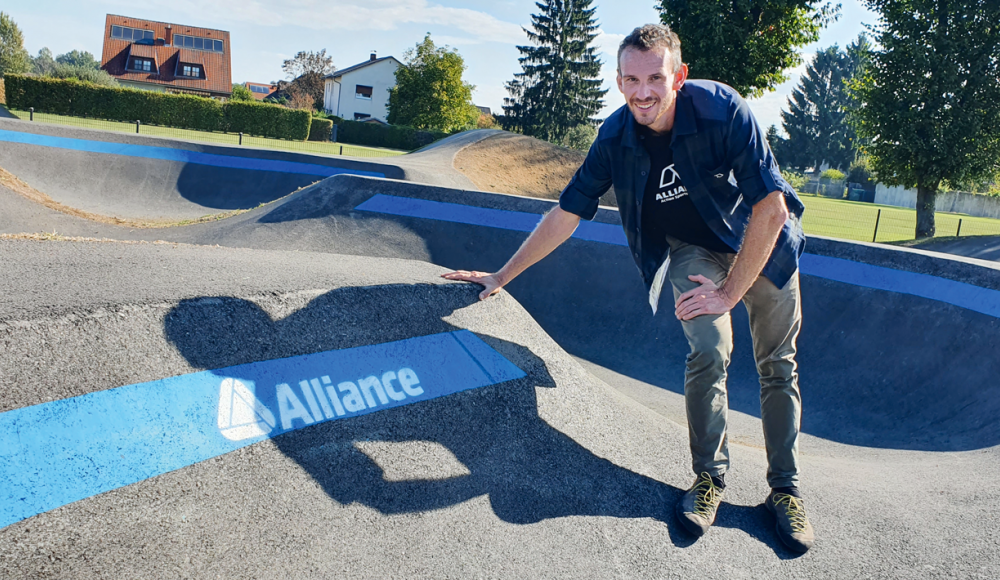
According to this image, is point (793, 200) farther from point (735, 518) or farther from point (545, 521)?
point (545, 521)

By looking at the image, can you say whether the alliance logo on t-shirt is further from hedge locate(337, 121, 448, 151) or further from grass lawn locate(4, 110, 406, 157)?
hedge locate(337, 121, 448, 151)

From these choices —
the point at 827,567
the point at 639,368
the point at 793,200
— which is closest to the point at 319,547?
the point at 827,567

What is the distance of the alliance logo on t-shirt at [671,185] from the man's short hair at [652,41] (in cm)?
44

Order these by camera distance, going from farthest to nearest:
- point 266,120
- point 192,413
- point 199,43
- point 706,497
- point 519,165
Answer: point 199,43 < point 266,120 < point 519,165 < point 706,497 < point 192,413

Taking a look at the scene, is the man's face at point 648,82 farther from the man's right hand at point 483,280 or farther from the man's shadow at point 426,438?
the man's shadow at point 426,438

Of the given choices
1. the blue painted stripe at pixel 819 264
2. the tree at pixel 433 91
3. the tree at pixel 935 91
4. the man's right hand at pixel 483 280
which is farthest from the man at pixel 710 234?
the tree at pixel 433 91

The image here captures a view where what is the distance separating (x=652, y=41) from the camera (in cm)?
259

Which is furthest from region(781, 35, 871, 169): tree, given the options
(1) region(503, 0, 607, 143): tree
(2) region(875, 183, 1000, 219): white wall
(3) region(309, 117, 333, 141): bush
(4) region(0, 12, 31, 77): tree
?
(4) region(0, 12, 31, 77): tree

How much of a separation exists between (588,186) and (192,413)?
2.06 meters

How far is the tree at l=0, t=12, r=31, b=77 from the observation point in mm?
58297

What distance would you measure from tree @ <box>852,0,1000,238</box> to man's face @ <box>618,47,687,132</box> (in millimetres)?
16565

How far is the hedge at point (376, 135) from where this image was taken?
133 ft

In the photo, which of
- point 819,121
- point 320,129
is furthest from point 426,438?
point 819,121

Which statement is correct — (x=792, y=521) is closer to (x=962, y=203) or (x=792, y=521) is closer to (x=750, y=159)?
(x=750, y=159)
